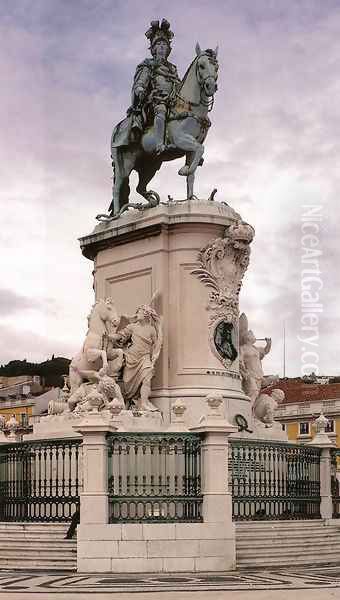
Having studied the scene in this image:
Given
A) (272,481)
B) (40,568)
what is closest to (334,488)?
(272,481)

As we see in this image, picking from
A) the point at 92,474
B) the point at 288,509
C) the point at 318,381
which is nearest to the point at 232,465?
the point at 288,509

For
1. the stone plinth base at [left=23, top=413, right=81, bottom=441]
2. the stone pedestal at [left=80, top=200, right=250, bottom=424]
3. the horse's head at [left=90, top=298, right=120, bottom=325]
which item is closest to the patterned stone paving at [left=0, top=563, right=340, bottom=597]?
the stone plinth base at [left=23, top=413, right=81, bottom=441]

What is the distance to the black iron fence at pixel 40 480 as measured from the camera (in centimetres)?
1791

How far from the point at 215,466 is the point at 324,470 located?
448 centimetres

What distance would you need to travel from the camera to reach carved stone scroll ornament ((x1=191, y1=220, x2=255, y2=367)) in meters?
20.9

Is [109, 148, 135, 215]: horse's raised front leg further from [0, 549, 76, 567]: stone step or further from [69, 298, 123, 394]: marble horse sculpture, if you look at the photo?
[0, 549, 76, 567]: stone step

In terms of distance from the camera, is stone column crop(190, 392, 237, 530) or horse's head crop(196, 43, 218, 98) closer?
stone column crop(190, 392, 237, 530)

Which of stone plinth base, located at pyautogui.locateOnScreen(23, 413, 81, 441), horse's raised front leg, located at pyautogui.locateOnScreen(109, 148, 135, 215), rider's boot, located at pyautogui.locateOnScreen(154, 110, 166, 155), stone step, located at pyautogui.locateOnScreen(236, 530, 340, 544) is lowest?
stone step, located at pyautogui.locateOnScreen(236, 530, 340, 544)

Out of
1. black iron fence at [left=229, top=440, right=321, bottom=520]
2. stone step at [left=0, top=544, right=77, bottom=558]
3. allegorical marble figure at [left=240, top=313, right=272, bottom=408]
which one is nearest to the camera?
stone step at [left=0, top=544, right=77, bottom=558]

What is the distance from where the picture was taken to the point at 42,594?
1273 cm

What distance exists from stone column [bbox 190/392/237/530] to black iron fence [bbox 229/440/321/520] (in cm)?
135

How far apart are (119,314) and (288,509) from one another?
215 inches

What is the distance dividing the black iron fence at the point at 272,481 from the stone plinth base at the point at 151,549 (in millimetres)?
1844

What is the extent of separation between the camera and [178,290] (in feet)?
69.0
